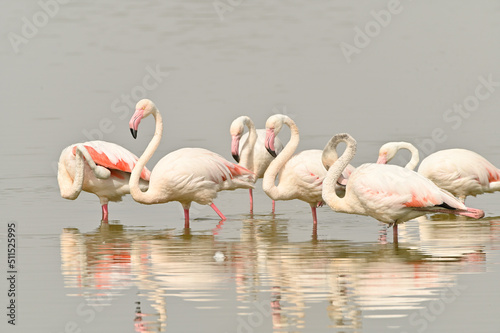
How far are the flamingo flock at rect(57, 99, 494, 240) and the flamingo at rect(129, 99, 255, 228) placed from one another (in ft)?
0.04

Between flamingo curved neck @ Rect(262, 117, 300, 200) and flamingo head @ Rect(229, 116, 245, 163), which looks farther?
flamingo head @ Rect(229, 116, 245, 163)

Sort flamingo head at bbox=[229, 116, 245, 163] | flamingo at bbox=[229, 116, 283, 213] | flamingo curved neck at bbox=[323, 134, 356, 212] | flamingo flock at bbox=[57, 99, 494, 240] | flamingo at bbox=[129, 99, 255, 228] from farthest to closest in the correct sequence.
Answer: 1. flamingo at bbox=[229, 116, 283, 213]
2. flamingo head at bbox=[229, 116, 245, 163]
3. flamingo at bbox=[129, 99, 255, 228]
4. flamingo curved neck at bbox=[323, 134, 356, 212]
5. flamingo flock at bbox=[57, 99, 494, 240]

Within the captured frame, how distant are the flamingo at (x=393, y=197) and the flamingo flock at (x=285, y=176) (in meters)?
0.01

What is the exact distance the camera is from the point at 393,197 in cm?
1040

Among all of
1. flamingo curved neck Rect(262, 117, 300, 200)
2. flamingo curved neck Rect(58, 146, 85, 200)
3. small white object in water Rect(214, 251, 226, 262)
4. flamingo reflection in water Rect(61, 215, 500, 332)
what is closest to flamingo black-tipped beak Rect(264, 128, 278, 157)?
flamingo curved neck Rect(262, 117, 300, 200)

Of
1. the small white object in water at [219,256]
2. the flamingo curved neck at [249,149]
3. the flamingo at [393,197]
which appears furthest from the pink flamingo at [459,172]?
the small white object in water at [219,256]

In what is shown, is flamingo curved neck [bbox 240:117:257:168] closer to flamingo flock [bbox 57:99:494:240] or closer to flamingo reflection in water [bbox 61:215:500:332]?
flamingo flock [bbox 57:99:494:240]

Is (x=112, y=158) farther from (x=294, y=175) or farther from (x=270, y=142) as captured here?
(x=294, y=175)

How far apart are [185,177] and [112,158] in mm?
1228

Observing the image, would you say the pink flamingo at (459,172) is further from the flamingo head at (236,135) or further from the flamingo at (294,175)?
the flamingo head at (236,135)

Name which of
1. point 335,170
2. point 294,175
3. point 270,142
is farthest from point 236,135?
point 335,170

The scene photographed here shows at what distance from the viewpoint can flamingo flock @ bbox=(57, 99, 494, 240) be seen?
10.5m

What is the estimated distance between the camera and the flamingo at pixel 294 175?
11859 millimetres

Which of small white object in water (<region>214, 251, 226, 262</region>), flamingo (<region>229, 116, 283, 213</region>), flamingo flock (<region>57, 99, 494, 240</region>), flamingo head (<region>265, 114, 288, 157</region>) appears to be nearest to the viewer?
small white object in water (<region>214, 251, 226, 262</region>)
